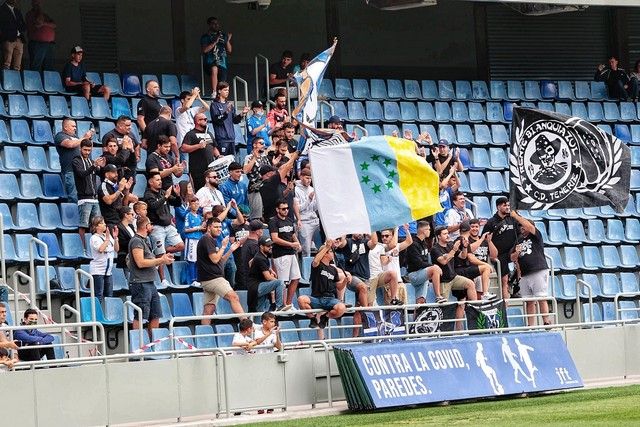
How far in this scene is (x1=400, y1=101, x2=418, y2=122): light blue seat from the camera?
2912cm

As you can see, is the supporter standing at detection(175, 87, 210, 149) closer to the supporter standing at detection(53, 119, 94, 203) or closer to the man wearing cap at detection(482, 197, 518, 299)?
the supporter standing at detection(53, 119, 94, 203)

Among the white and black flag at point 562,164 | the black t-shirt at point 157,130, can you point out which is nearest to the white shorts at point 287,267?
the black t-shirt at point 157,130

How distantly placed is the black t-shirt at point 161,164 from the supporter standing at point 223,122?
1.81 meters

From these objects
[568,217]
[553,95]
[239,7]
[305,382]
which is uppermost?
[239,7]

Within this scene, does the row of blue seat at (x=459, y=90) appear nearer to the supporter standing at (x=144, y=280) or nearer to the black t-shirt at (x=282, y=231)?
the black t-shirt at (x=282, y=231)

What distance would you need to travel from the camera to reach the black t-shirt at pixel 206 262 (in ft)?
69.4

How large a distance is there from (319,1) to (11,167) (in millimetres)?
10114

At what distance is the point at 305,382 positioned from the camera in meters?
19.8

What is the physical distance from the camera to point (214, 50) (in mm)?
26703

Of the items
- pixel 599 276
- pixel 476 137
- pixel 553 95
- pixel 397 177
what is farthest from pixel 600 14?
pixel 397 177

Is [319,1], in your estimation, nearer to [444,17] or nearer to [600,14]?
[444,17]

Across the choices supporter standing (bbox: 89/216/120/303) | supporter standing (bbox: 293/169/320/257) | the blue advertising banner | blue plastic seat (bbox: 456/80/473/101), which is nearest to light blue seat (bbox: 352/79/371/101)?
blue plastic seat (bbox: 456/80/473/101)

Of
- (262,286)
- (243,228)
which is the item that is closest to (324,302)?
(262,286)

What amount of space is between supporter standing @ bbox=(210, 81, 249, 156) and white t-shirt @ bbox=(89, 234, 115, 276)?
159 inches
